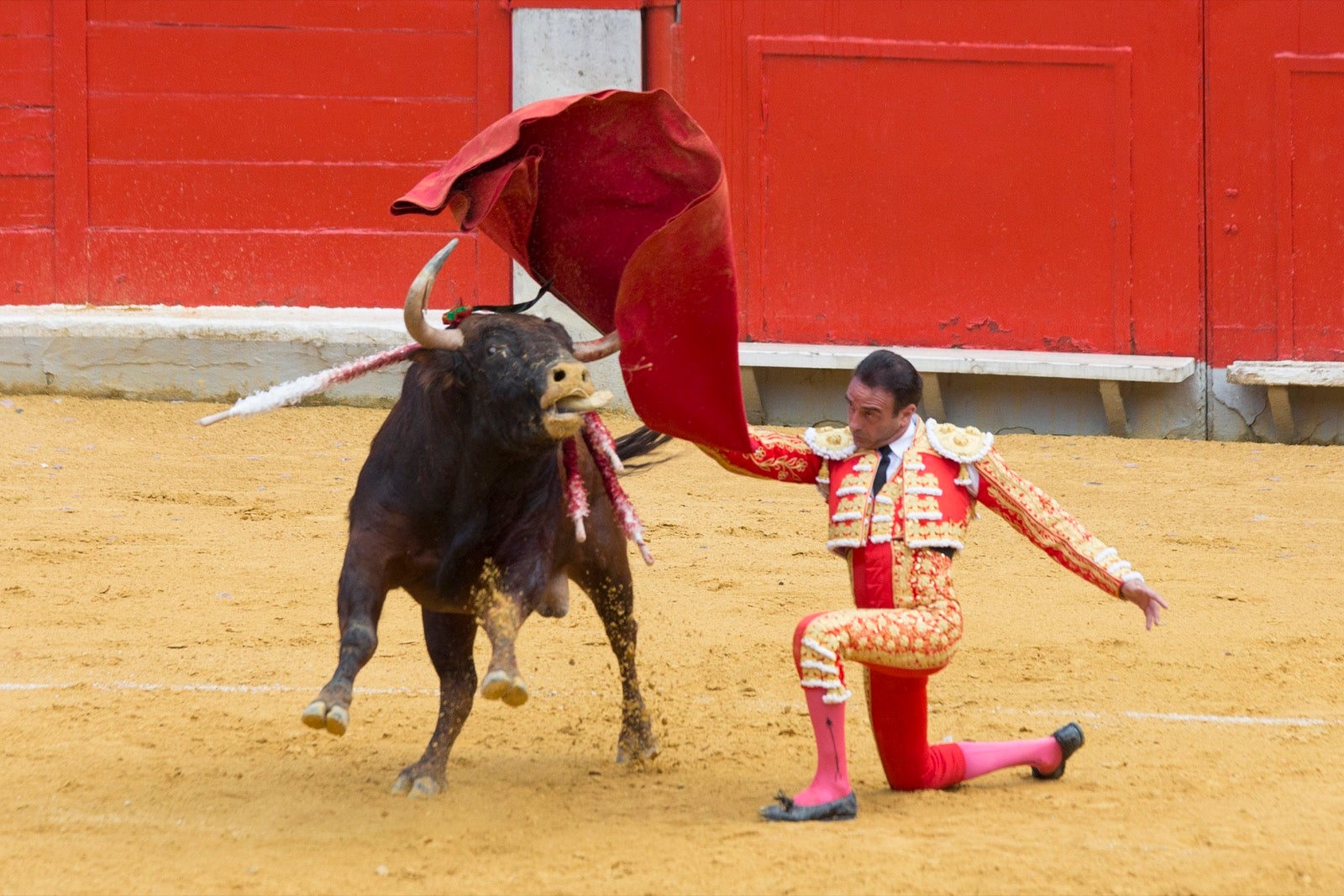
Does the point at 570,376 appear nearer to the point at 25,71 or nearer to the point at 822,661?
the point at 822,661

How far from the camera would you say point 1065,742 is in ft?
13.0

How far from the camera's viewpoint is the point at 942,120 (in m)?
9.19

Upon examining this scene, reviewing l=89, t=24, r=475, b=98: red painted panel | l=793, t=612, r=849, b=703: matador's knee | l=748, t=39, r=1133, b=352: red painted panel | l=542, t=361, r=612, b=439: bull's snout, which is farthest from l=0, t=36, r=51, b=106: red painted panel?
l=793, t=612, r=849, b=703: matador's knee

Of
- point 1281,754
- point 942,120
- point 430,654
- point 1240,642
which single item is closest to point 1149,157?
point 942,120

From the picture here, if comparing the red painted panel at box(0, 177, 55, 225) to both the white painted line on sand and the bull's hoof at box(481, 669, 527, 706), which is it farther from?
the bull's hoof at box(481, 669, 527, 706)

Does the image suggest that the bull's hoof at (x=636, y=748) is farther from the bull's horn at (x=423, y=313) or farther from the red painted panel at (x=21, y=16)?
the red painted panel at (x=21, y=16)

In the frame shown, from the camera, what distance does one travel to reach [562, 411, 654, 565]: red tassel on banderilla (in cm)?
397

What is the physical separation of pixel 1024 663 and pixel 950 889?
7.48 ft

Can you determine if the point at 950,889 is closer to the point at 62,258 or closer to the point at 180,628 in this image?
the point at 180,628

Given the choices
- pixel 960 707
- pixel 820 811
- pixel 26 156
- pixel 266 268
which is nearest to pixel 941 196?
pixel 266 268

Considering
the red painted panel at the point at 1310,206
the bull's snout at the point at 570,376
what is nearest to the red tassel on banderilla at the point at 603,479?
the bull's snout at the point at 570,376

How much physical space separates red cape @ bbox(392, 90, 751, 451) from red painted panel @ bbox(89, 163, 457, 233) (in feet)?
16.3

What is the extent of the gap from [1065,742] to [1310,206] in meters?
6.09

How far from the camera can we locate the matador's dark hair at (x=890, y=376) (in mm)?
3721
